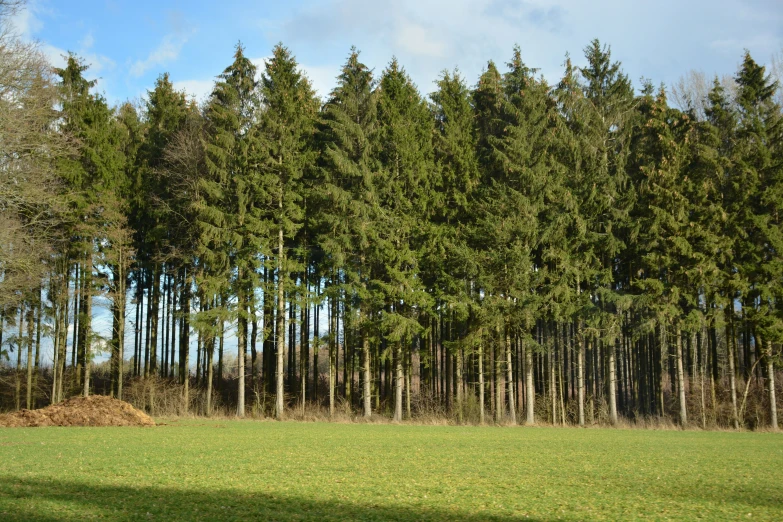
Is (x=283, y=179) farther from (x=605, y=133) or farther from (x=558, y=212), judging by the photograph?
(x=605, y=133)

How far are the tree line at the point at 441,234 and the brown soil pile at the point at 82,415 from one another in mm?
6240

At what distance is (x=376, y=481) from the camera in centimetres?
938

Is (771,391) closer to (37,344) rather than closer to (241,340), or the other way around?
(241,340)

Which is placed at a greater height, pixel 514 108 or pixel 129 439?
pixel 514 108

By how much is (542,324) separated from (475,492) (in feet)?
86.9

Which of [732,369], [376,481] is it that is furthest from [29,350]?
[732,369]

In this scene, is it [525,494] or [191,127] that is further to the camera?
[191,127]

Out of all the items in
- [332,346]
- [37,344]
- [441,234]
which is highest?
[441,234]

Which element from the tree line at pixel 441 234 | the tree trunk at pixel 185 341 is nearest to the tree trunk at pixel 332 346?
the tree line at pixel 441 234

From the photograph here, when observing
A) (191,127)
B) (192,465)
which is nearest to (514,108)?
(191,127)

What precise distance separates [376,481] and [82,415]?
665 inches

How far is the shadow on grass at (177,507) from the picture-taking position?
6.55 m

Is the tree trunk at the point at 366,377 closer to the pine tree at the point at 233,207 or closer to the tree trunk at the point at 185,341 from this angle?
the pine tree at the point at 233,207

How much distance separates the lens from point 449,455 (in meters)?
13.5
